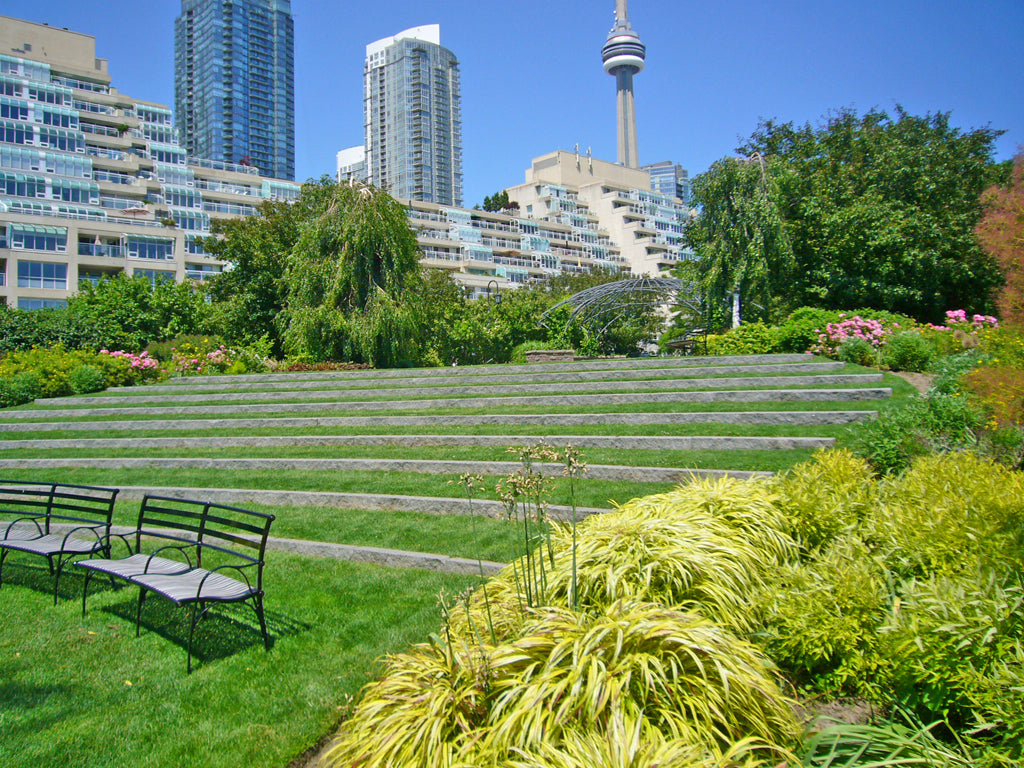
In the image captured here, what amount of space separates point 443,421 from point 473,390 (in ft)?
8.15

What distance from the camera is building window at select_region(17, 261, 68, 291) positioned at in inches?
1965

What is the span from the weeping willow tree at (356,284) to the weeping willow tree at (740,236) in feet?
34.6

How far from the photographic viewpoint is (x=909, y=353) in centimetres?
1288

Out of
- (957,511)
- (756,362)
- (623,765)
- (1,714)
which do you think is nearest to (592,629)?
(623,765)

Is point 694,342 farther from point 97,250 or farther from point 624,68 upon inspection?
point 624,68

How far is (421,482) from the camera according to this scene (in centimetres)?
903

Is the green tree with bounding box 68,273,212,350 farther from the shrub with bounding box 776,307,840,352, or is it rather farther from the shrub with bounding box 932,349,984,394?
the shrub with bounding box 932,349,984,394

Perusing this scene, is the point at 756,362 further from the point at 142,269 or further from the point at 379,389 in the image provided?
the point at 142,269

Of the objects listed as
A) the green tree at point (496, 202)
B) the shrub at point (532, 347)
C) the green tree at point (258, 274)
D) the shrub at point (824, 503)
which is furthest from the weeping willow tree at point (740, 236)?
the green tree at point (496, 202)

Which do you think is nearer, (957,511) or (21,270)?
(957,511)

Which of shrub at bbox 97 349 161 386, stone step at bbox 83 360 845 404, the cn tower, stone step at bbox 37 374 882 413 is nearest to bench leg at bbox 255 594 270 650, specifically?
stone step at bbox 37 374 882 413

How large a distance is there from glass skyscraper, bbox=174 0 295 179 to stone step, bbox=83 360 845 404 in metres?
154

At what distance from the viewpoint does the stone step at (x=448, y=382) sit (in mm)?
13586

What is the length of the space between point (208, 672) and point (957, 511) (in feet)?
16.4
